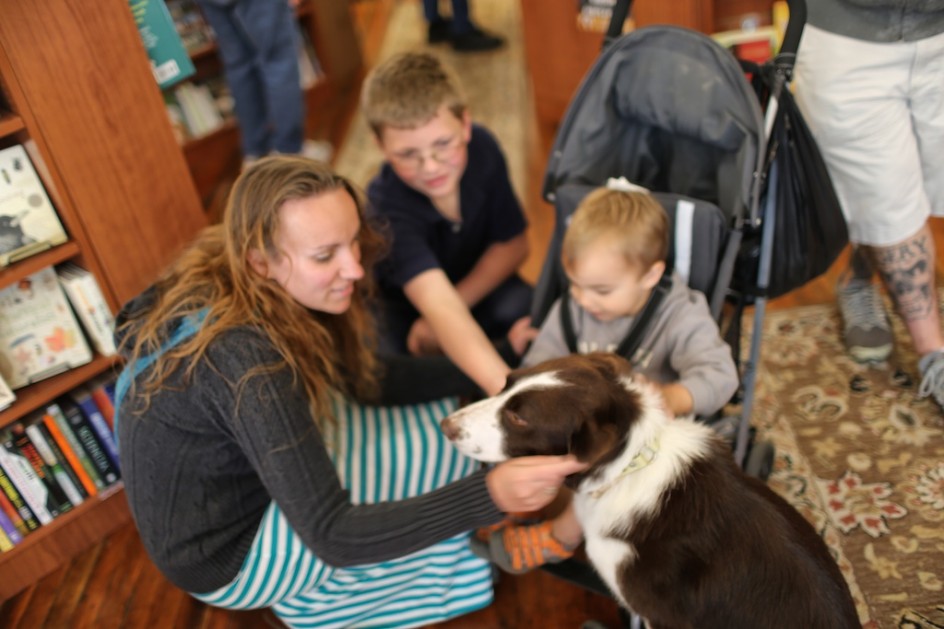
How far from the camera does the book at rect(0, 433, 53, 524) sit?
73.3 inches

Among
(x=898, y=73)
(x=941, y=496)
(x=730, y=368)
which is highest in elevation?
(x=898, y=73)

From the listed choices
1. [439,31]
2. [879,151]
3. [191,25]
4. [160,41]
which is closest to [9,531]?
[160,41]

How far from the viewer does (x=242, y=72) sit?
3.52m

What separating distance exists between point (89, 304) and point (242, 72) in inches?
77.5

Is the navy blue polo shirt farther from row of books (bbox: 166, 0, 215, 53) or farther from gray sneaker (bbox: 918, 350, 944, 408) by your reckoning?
row of books (bbox: 166, 0, 215, 53)

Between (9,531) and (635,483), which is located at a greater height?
(635,483)

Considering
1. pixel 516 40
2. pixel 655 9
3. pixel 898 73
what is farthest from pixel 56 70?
pixel 516 40

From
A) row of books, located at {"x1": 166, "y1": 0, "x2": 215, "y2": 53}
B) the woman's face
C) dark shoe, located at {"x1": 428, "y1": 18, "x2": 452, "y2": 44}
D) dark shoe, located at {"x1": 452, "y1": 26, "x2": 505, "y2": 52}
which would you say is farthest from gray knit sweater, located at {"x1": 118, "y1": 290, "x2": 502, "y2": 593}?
dark shoe, located at {"x1": 428, "y1": 18, "x2": 452, "y2": 44}

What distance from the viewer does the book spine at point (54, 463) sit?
1896 mm

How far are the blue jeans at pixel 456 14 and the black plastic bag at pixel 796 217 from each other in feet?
12.8

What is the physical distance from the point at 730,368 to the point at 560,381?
0.47 metres

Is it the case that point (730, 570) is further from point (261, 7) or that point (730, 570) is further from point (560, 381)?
point (261, 7)

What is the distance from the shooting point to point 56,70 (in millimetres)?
1656

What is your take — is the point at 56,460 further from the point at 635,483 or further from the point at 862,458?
the point at 862,458
